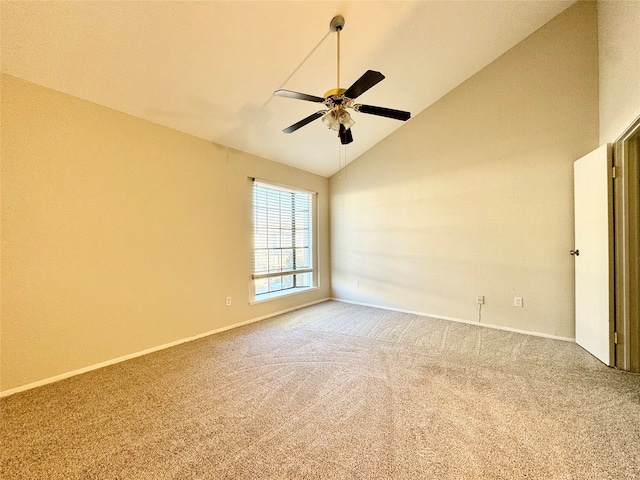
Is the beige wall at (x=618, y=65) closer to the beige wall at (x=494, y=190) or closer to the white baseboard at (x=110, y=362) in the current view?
the beige wall at (x=494, y=190)

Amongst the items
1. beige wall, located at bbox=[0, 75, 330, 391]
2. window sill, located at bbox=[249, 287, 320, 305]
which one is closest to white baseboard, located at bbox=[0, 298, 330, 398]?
beige wall, located at bbox=[0, 75, 330, 391]

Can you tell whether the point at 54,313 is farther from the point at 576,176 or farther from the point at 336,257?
the point at 576,176

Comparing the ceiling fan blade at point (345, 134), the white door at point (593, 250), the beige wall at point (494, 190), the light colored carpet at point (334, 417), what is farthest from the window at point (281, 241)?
the white door at point (593, 250)

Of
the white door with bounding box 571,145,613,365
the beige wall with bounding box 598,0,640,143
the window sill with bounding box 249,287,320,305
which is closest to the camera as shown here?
the beige wall with bounding box 598,0,640,143

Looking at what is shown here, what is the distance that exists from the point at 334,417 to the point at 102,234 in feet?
8.50

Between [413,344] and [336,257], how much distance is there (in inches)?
96.6

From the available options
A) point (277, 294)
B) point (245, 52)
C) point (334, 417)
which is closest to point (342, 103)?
point (245, 52)

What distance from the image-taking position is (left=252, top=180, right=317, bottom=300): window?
13.4 ft

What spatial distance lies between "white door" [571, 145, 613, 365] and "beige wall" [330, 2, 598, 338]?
256 mm

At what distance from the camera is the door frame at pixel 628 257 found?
238 centimetres

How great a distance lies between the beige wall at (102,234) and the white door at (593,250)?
3.97 metres

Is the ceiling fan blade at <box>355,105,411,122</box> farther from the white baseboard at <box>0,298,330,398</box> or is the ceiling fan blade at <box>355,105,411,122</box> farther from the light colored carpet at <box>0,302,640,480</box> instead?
the white baseboard at <box>0,298,330,398</box>

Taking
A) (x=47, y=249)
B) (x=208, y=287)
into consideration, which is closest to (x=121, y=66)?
(x=47, y=249)

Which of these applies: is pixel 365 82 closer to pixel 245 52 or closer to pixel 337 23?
pixel 337 23
